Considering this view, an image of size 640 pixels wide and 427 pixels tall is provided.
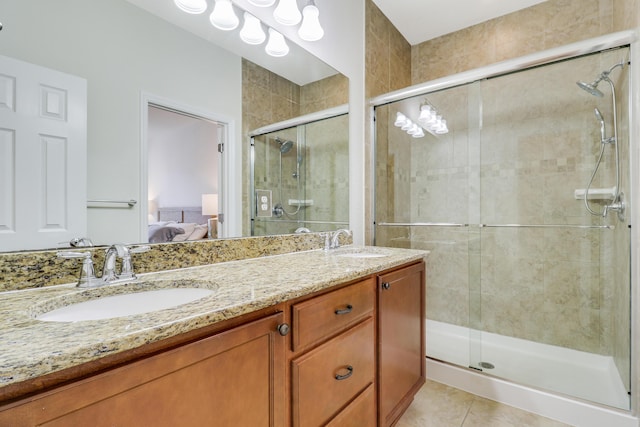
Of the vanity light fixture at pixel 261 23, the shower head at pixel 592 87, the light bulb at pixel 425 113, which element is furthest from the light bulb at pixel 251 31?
the shower head at pixel 592 87

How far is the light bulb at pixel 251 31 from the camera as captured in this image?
1423 millimetres

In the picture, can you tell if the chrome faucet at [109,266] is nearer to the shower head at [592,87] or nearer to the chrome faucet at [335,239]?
the chrome faucet at [335,239]

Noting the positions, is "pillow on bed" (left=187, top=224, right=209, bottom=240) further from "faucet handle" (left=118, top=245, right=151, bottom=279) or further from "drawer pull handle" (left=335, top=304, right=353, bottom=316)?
"drawer pull handle" (left=335, top=304, right=353, bottom=316)

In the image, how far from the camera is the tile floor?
160 centimetres

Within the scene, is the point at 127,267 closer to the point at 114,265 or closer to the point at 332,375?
the point at 114,265

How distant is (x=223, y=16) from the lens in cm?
131

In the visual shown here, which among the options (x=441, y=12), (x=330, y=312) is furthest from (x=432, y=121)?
(x=330, y=312)

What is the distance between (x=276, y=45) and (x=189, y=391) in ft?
5.15

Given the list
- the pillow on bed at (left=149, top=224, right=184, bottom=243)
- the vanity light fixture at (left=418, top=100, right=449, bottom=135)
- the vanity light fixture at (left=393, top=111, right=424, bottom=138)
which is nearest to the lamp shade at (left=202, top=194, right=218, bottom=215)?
the pillow on bed at (left=149, top=224, right=184, bottom=243)

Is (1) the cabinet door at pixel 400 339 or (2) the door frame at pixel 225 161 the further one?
(1) the cabinet door at pixel 400 339

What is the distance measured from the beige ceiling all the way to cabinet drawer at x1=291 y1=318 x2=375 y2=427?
2.37 metres

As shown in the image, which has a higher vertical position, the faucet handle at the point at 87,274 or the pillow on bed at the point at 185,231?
the pillow on bed at the point at 185,231

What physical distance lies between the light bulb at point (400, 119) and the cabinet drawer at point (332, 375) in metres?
1.73

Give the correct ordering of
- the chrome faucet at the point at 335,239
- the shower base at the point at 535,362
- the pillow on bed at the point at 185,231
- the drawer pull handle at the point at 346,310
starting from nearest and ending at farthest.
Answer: the drawer pull handle at the point at 346,310, the pillow on bed at the point at 185,231, the shower base at the point at 535,362, the chrome faucet at the point at 335,239
